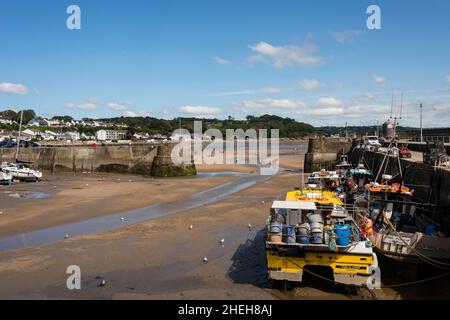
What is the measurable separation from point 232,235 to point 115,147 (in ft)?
113

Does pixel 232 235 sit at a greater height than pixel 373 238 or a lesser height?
lesser

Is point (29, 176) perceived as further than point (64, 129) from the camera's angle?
No

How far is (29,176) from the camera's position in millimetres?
39875

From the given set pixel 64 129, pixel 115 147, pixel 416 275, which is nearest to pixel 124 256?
pixel 416 275

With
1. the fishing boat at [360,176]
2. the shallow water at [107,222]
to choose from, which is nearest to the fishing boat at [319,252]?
the shallow water at [107,222]

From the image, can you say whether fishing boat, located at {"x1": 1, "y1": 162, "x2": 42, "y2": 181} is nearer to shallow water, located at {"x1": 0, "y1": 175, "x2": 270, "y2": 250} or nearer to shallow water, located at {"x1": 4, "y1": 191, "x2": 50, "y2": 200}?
shallow water, located at {"x1": 4, "y1": 191, "x2": 50, "y2": 200}

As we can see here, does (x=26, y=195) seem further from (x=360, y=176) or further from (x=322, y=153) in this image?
(x=322, y=153)

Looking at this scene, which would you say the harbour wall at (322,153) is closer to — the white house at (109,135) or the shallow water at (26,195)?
the shallow water at (26,195)

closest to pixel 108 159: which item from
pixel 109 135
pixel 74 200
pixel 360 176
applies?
pixel 74 200

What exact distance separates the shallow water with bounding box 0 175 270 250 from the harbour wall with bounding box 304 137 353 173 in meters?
21.4

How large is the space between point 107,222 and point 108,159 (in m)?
29.9
